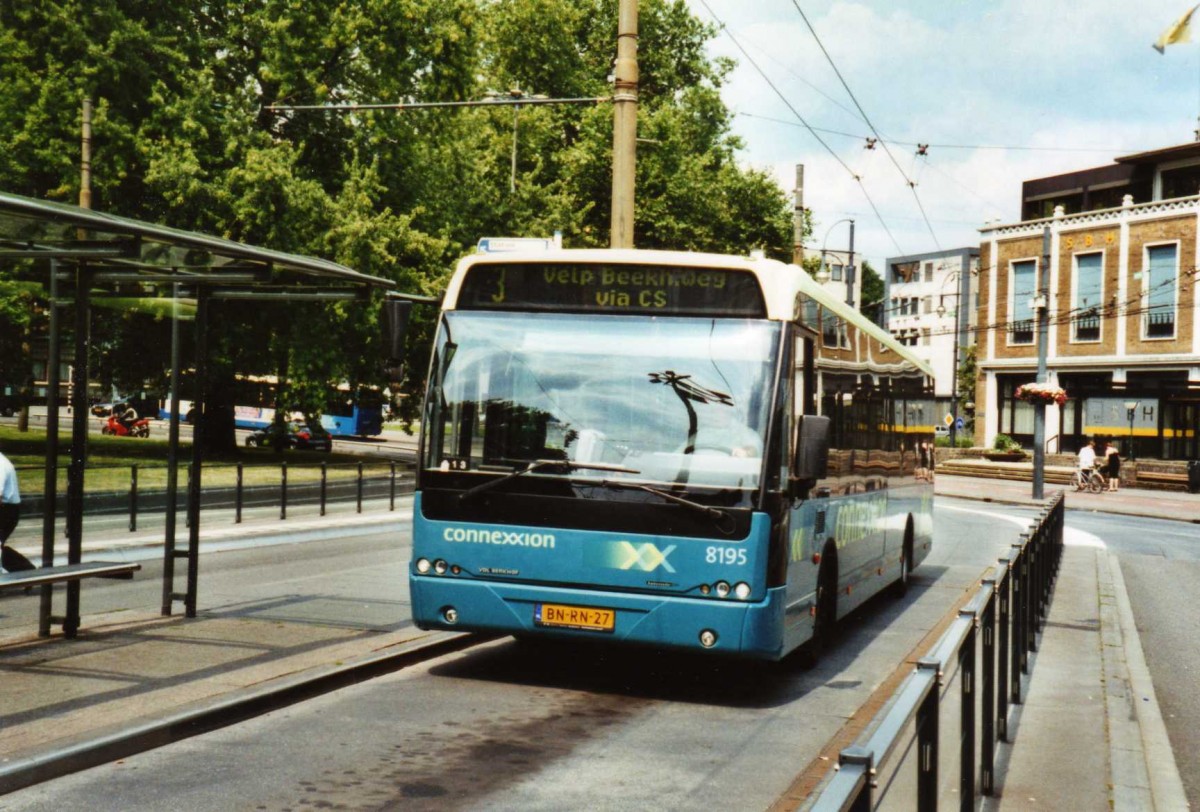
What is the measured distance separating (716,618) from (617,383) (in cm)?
157

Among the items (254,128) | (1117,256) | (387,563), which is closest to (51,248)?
(387,563)

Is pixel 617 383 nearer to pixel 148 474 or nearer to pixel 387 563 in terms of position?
pixel 387 563

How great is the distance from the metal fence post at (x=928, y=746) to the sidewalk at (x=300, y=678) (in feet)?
7.17

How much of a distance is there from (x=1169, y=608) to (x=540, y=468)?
9651 mm

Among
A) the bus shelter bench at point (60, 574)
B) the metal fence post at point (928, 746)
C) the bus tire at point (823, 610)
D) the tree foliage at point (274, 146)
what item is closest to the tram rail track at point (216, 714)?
the bus shelter bench at point (60, 574)

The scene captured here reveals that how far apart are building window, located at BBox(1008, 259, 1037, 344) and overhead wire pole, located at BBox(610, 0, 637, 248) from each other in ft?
159

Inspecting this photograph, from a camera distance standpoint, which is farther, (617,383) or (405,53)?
(405,53)

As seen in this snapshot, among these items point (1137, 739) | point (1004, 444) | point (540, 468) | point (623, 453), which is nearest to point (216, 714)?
point (540, 468)

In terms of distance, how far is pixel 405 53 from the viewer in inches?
1334

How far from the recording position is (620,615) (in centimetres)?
777

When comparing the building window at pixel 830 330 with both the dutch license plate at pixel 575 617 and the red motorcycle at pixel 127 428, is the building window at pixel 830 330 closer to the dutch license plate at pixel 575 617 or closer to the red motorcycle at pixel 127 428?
the dutch license plate at pixel 575 617

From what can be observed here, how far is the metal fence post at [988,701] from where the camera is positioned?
5254 mm

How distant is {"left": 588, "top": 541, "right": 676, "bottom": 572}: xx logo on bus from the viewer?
7695 mm

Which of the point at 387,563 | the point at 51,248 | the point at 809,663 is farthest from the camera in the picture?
the point at 387,563
